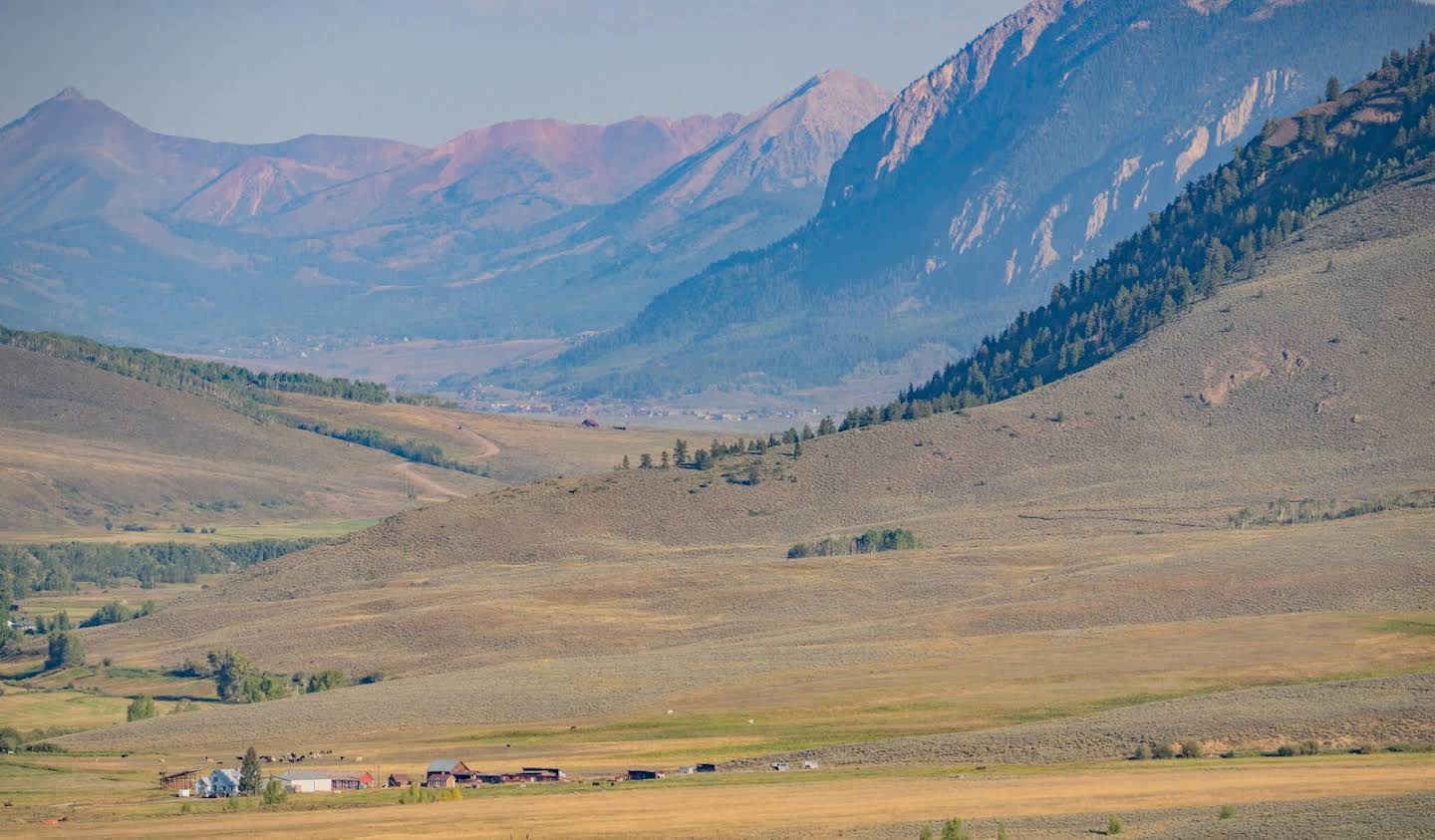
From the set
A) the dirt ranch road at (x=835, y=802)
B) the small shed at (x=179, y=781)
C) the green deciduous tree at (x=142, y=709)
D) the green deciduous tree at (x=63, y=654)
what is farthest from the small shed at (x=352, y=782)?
the green deciduous tree at (x=63, y=654)

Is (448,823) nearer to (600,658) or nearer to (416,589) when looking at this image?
(600,658)

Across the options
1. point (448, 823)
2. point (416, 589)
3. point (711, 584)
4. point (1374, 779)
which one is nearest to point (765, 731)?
point (448, 823)

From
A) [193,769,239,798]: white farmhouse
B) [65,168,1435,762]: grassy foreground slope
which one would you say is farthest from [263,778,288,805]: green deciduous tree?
[65,168,1435,762]: grassy foreground slope

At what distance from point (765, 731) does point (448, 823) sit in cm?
3370

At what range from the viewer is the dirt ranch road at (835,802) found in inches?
3265

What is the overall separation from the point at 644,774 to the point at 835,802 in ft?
57.1

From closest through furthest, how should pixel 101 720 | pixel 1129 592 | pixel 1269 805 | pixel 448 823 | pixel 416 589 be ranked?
pixel 1269 805
pixel 448 823
pixel 101 720
pixel 1129 592
pixel 416 589

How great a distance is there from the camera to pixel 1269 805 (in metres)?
80.2

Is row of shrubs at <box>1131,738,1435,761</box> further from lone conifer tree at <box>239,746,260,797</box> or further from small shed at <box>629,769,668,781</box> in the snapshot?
lone conifer tree at <box>239,746,260,797</box>

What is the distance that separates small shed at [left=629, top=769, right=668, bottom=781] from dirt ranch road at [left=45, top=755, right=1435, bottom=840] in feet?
13.8

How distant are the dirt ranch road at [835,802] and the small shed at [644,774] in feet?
13.8

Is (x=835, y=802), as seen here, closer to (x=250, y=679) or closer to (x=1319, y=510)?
(x=250, y=679)

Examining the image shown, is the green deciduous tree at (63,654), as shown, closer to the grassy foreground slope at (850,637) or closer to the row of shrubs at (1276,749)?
the grassy foreground slope at (850,637)

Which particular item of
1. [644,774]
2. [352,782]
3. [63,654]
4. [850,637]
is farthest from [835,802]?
[63,654]
